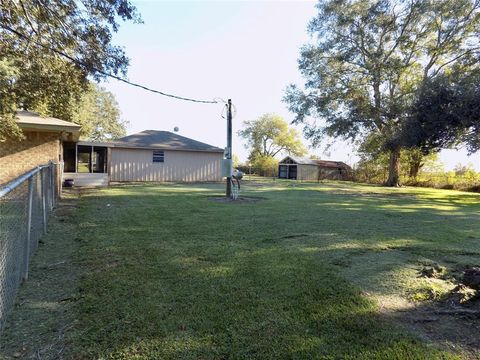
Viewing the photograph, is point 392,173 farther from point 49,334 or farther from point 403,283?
point 49,334

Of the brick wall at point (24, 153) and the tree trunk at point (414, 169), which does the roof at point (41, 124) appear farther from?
the tree trunk at point (414, 169)

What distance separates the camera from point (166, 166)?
70.3 ft

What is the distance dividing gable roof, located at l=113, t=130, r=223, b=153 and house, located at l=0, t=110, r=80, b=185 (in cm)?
906

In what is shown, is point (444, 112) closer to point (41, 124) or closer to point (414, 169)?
point (41, 124)

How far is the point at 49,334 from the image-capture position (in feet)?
8.06

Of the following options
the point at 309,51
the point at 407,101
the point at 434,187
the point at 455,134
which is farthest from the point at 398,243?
the point at 434,187

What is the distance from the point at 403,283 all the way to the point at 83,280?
11.3ft

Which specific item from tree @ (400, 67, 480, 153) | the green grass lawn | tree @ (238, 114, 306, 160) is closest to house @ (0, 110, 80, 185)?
the green grass lawn

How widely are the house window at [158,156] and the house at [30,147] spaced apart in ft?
35.7

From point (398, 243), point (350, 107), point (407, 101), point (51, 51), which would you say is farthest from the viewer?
point (350, 107)

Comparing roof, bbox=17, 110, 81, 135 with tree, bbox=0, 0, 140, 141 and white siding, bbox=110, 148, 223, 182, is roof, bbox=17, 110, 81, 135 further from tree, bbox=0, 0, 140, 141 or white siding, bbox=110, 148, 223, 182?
white siding, bbox=110, 148, 223, 182

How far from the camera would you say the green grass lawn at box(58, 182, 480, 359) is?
230 cm

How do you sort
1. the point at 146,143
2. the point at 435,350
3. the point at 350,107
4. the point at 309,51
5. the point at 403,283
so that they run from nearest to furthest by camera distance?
the point at 435,350 → the point at 403,283 → the point at 146,143 → the point at 350,107 → the point at 309,51

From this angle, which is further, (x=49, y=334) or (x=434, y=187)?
(x=434, y=187)
